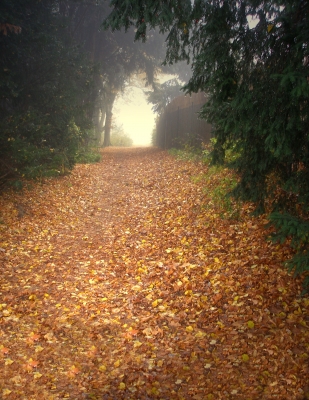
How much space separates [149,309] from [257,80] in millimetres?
3969

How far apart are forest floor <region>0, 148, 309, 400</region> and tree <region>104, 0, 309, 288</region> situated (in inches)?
38.1

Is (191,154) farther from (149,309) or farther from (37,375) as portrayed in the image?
(37,375)

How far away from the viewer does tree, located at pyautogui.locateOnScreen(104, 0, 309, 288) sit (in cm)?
445

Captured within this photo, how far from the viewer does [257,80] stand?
16.8 feet

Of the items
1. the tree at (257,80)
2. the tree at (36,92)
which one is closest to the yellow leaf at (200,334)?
the tree at (257,80)

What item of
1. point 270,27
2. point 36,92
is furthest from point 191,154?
point 270,27

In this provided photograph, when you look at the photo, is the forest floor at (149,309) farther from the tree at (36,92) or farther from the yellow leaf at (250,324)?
the tree at (36,92)

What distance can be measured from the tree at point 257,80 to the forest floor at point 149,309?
0.97 metres

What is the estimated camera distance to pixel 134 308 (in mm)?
5438

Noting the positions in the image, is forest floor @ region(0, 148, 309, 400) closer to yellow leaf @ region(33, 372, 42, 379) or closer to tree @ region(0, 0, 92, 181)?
yellow leaf @ region(33, 372, 42, 379)

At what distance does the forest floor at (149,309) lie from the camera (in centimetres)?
394

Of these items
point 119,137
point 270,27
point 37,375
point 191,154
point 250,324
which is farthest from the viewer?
point 119,137

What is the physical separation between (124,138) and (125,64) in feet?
52.0

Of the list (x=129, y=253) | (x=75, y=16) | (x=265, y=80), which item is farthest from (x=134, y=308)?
(x=75, y=16)
